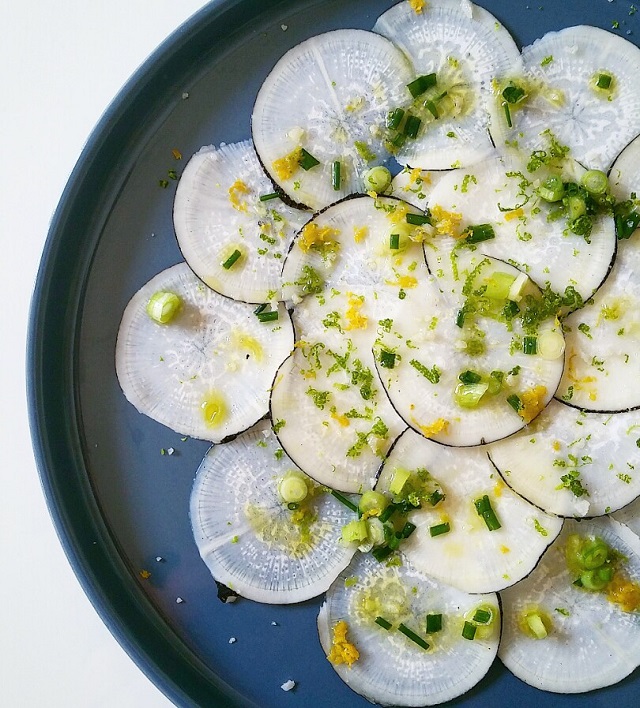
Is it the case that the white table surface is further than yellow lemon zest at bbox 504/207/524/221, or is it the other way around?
the white table surface

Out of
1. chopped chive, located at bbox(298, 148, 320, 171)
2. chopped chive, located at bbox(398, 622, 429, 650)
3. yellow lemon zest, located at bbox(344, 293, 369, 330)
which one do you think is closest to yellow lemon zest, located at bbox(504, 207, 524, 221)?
yellow lemon zest, located at bbox(344, 293, 369, 330)

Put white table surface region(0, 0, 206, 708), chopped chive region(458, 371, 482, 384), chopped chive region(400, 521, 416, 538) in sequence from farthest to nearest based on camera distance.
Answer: white table surface region(0, 0, 206, 708), chopped chive region(400, 521, 416, 538), chopped chive region(458, 371, 482, 384)

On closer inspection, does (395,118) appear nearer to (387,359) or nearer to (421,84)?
(421,84)

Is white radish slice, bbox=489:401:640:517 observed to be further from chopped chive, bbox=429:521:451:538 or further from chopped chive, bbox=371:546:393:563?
chopped chive, bbox=371:546:393:563

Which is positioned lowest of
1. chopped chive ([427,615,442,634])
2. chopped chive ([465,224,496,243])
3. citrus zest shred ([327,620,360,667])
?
chopped chive ([427,615,442,634])

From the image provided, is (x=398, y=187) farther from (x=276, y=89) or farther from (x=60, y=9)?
(x=60, y=9)

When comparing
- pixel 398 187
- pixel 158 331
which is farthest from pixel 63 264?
pixel 398 187

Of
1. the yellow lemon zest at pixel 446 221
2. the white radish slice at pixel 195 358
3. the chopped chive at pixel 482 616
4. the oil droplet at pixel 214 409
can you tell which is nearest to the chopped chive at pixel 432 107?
the yellow lemon zest at pixel 446 221
